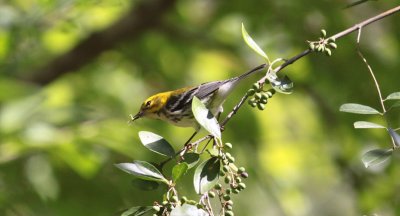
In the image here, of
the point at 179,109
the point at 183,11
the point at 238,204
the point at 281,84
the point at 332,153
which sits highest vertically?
the point at 183,11

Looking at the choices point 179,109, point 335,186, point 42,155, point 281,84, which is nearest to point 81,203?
point 42,155

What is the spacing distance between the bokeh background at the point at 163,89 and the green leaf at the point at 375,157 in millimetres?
2420

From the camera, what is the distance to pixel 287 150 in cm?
645

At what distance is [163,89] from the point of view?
5879mm

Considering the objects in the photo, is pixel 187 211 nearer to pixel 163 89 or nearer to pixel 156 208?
pixel 156 208

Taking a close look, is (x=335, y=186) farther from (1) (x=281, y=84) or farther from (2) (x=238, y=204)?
(1) (x=281, y=84)

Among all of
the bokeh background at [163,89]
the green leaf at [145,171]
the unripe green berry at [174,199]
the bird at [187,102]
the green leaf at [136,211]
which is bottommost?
the green leaf at [136,211]

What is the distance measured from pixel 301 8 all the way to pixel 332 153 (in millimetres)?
1334

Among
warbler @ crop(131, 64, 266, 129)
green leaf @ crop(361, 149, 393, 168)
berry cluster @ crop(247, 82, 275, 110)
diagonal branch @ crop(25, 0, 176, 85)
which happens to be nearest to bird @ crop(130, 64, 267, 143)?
warbler @ crop(131, 64, 266, 129)

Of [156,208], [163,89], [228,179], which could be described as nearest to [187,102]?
[228,179]

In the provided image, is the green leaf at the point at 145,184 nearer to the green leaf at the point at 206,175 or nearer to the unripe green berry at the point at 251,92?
the green leaf at the point at 206,175

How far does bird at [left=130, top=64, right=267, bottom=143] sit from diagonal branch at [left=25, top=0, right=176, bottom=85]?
221cm

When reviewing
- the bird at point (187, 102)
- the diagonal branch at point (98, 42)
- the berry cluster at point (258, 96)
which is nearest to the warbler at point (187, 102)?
the bird at point (187, 102)

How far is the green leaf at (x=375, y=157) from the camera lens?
1.92m
